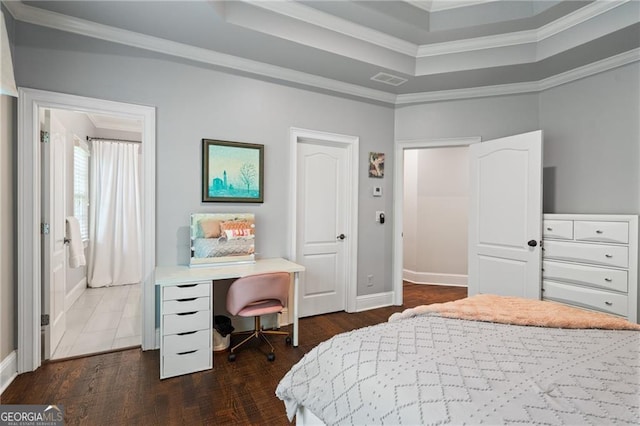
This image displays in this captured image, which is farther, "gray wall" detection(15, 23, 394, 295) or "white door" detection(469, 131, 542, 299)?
"white door" detection(469, 131, 542, 299)

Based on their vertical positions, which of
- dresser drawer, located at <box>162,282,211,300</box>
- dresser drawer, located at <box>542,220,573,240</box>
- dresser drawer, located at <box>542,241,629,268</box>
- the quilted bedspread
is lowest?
dresser drawer, located at <box>162,282,211,300</box>

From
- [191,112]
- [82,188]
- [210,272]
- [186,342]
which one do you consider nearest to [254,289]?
[210,272]

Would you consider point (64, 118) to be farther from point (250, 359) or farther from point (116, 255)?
point (250, 359)

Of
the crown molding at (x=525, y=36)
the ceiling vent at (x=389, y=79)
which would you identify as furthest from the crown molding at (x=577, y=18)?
the ceiling vent at (x=389, y=79)

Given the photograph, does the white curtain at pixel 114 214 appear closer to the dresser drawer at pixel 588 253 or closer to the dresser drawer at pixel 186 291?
the dresser drawer at pixel 186 291

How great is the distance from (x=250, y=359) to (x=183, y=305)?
2.43 feet

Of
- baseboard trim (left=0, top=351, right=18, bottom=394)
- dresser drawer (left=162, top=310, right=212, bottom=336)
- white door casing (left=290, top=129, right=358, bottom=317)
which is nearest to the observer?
baseboard trim (left=0, top=351, right=18, bottom=394)

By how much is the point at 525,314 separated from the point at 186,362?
225 centimetres

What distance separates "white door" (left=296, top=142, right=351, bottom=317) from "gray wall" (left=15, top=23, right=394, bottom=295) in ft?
0.75

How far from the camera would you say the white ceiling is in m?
2.43

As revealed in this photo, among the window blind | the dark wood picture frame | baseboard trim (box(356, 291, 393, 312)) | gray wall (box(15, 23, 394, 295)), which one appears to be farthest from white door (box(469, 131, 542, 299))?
the window blind

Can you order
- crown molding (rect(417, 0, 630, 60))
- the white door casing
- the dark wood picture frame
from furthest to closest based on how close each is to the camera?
the white door casing
the dark wood picture frame
crown molding (rect(417, 0, 630, 60))

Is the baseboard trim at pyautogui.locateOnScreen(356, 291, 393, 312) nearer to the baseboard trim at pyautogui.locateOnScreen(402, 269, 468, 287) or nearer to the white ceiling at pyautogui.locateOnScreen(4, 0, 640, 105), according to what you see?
the baseboard trim at pyautogui.locateOnScreen(402, 269, 468, 287)

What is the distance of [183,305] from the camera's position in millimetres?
2361
